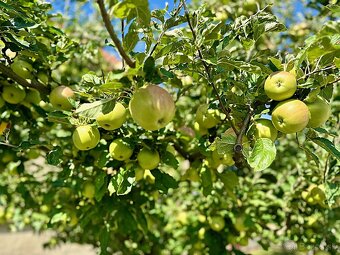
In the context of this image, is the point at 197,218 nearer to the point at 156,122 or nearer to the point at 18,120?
the point at 18,120

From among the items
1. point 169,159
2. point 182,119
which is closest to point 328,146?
point 169,159

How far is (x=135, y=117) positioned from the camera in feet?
4.39

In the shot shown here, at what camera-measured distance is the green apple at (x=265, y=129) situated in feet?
4.83

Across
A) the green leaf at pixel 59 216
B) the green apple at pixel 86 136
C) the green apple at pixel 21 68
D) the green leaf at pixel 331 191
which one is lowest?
the green leaf at pixel 331 191

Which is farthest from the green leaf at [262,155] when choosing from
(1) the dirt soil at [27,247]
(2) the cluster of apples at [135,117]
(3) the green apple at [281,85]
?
(1) the dirt soil at [27,247]

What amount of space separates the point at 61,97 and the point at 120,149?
411 mm

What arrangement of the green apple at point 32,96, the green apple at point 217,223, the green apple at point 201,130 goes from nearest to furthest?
the green apple at point 201,130, the green apple at point 32,96, the green apple at point 217,223

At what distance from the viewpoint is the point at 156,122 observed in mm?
1336

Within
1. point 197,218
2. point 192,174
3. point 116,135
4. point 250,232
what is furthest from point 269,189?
point 116,135

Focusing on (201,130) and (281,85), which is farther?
(201,130)

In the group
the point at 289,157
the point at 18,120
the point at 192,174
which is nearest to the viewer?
the point at 192,174

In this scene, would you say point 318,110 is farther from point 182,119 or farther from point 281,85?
point 182,119

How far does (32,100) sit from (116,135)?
57 cm

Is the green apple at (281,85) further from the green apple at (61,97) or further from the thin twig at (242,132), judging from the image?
the green apple at (61,97)
